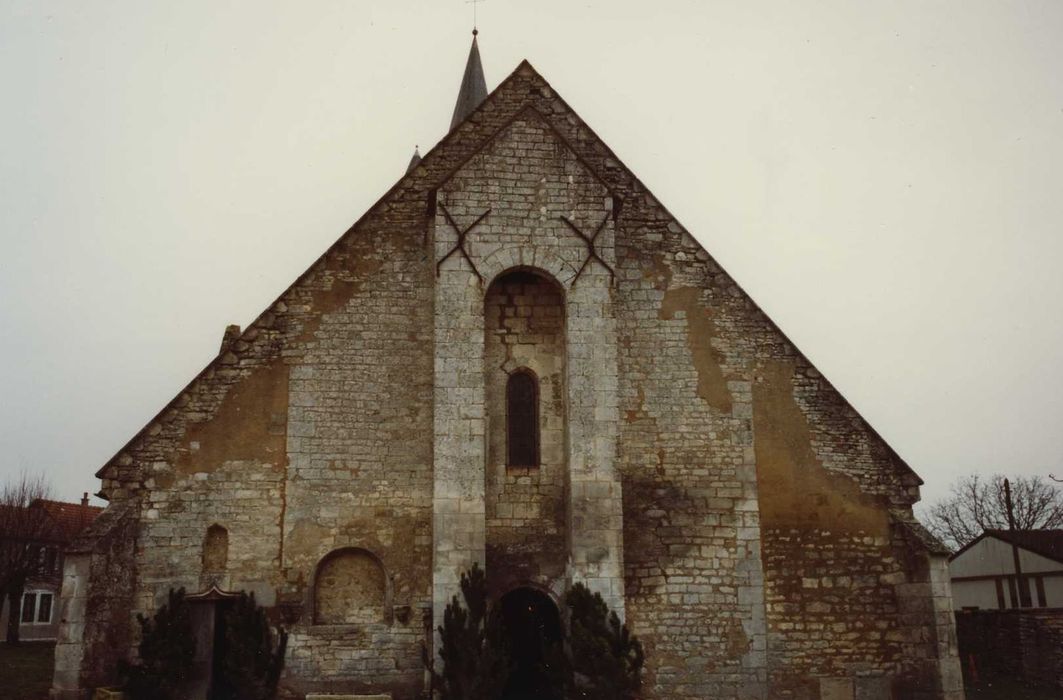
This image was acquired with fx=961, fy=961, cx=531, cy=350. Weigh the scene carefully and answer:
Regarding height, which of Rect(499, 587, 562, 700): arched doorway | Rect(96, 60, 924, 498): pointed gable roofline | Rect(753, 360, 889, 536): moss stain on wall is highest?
Rect(96, 60, 924, 498): pointed gable roofline

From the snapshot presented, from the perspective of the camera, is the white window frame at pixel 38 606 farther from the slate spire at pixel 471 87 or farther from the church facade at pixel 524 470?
the church facade at pixel 524 470

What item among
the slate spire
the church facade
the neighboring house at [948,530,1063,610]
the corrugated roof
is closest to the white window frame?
the corrugated roof

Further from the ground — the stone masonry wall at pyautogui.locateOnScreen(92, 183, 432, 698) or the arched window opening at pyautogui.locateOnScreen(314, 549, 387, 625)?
the stone masonry wall at pyautogui.locateOnScreen(92, 183, 432, 698)

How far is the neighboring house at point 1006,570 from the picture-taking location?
36406mm

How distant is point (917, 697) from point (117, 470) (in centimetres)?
1216

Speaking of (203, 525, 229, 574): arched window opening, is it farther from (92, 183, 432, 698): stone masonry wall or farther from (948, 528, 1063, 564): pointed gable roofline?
(948, 528, 1063, 564): pointed gable roofline

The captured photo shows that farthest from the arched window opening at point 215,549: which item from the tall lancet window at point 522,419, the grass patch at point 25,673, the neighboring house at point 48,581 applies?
the neighboring house at point 48,581

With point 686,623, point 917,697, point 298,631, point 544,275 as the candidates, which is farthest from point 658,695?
point 544,275

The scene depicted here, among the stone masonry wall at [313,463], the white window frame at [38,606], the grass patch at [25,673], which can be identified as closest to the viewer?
the stone masonry wall at [313,463]

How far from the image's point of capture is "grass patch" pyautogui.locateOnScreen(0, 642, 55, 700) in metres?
15.9

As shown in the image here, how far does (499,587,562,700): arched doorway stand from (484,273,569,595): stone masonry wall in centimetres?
76

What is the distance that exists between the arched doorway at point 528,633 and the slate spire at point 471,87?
55.9 feet

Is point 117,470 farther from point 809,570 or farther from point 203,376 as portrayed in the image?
point 809,570

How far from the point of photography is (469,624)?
13016 millimetres
